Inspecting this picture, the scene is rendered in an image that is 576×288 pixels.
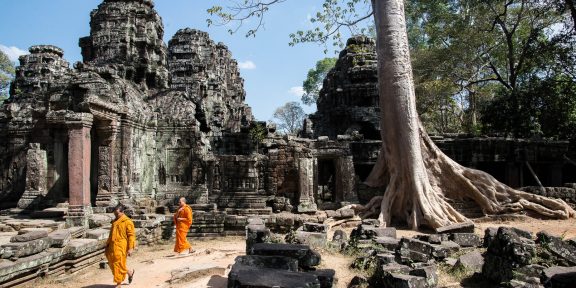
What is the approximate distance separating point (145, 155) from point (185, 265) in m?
6.22

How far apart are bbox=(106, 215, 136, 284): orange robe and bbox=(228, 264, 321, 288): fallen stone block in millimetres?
2468

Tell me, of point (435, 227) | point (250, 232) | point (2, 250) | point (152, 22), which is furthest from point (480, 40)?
point (2, 250)

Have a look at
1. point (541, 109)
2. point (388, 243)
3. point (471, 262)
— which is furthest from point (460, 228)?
point (541, 109)

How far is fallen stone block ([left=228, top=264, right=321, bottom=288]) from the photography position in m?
3.57

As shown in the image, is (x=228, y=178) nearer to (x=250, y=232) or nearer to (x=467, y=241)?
(x=250, y=232)

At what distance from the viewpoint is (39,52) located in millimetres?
16750

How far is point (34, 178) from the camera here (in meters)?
11.4

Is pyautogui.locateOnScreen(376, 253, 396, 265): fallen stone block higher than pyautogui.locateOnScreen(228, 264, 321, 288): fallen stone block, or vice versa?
pyautogui.locateOnScreen(228, 264, 321, 288): fallen stone block

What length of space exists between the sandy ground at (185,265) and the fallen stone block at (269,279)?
158 centimetres

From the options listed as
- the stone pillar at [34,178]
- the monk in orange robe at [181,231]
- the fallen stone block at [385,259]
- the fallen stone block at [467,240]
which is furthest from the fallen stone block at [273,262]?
the stone pillar at [34,178]

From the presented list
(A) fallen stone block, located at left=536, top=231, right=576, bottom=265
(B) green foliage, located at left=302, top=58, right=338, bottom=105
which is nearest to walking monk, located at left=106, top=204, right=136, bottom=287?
(A) fallen stone block, located at left=536, top=231, right=576, bottom=265

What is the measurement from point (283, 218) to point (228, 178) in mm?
3015

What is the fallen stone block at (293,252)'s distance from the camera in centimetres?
489

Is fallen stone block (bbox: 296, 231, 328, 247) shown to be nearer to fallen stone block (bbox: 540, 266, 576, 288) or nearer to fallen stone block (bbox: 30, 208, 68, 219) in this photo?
fallen stone block (bbox: 540, 266, 576, 288)
